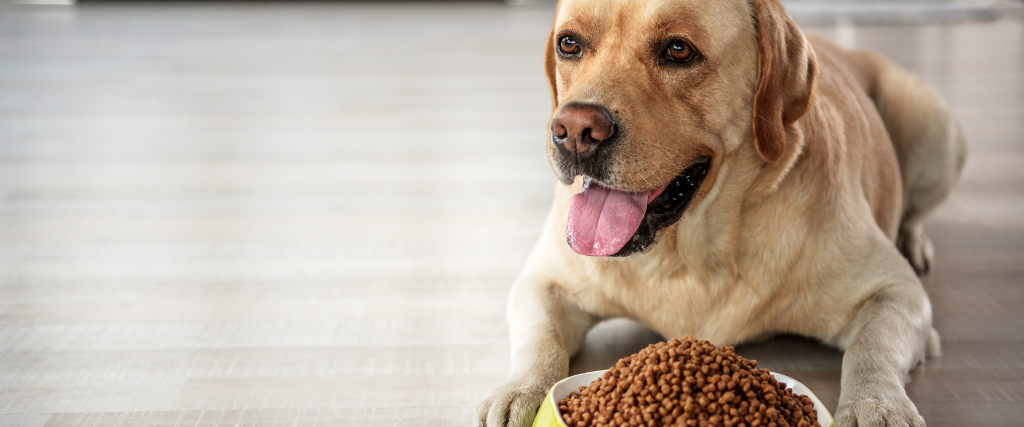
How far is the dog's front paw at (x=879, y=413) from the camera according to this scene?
1441 mm

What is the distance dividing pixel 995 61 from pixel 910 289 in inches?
196

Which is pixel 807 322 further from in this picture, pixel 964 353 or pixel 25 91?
pixel 25 91

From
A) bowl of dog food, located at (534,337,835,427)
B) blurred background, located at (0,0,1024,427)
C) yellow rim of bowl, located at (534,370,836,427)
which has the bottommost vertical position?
blurred background, located at (0,0,1024,427)

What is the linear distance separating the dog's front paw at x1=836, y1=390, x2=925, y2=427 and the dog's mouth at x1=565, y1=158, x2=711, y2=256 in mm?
462

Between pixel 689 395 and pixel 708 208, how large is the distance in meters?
0.57

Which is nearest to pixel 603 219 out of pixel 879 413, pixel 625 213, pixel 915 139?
pixel 625 213

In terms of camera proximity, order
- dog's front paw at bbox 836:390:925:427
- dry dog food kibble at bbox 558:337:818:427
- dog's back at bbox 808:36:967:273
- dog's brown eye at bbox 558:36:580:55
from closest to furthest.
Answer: dry dog food kibble at bbox 558:337:818:427
dog's front paw at bbox 836:390:925:427
dog's brown eye at bbox 558:36:580:55
dog's back at bbox 808:36:967:273

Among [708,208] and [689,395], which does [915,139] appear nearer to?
[708,208]

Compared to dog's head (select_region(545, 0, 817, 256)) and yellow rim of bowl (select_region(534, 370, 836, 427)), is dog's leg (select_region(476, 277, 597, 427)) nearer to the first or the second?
yellow rim of bowl (select_region(534, 370, 836, 427))

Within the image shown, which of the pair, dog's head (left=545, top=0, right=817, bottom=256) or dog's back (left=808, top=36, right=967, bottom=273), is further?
dog's back (left=808, top=36, right=967, bottom=273)

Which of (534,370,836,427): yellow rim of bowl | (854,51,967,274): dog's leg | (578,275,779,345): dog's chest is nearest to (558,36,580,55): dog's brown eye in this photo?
(578,275,779,345): dog's chest

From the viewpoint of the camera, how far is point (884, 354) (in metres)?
1.63

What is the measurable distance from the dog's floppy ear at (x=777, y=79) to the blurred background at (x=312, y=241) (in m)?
0.54

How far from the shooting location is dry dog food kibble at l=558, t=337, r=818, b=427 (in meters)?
1.23
